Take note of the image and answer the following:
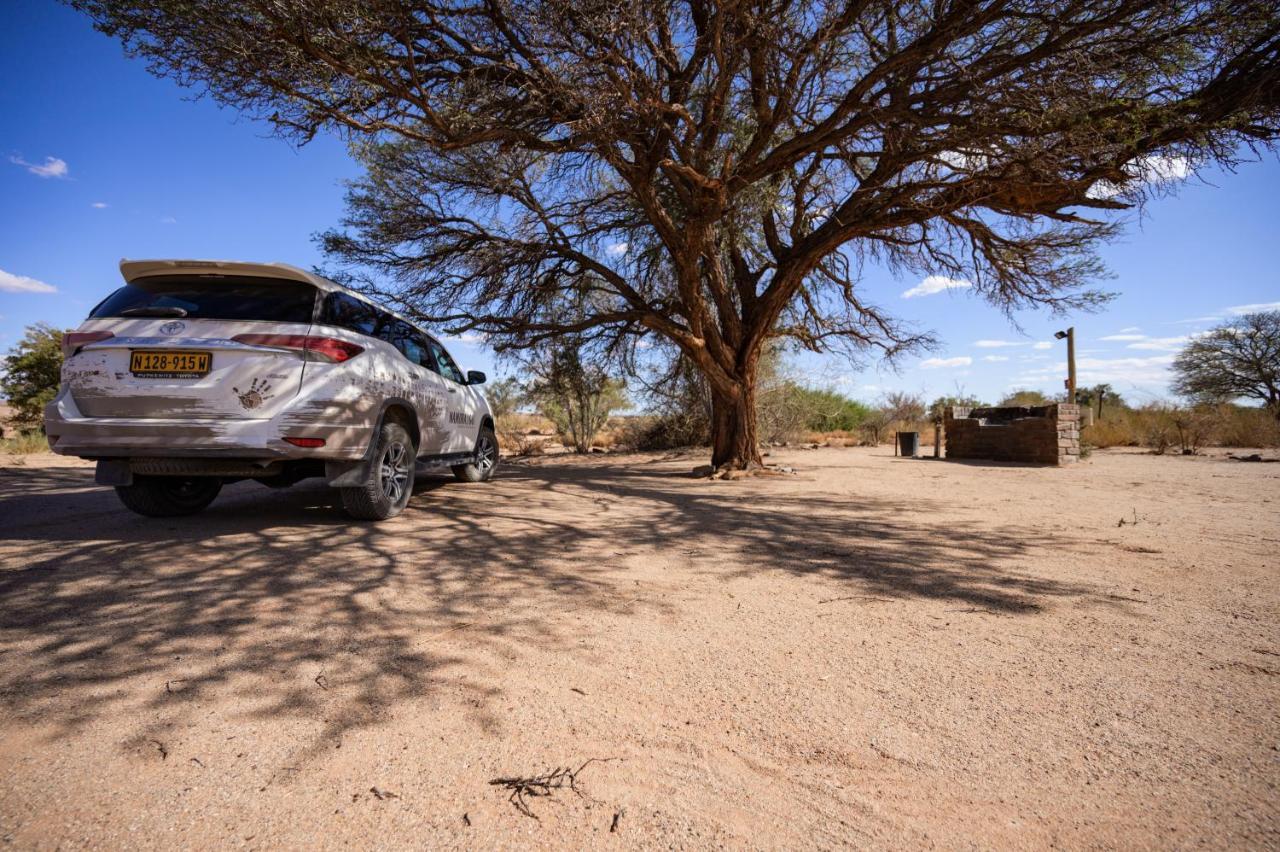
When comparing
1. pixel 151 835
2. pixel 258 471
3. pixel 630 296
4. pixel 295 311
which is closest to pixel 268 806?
pixel 151 835

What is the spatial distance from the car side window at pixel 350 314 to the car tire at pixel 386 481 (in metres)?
0.87

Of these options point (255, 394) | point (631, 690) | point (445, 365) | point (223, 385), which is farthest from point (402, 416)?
point (631, 690)

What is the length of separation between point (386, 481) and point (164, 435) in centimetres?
160

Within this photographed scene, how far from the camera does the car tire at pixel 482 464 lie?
8109 millimetres

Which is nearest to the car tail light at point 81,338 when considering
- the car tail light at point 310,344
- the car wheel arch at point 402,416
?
the car tail light at point 310,344

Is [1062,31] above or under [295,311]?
above

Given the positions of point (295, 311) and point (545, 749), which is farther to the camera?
point (295, 311)

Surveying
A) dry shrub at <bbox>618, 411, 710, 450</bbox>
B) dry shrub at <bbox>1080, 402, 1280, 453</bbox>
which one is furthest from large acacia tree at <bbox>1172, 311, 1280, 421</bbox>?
dry shrub at <bbox>618, 411, 710, 450</bbox>

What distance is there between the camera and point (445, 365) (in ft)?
23.6

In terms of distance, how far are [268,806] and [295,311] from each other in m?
3.76

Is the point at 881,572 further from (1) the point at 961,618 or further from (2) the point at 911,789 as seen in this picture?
(2) the point at 911,789

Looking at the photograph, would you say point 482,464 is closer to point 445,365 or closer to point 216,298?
point 445,365

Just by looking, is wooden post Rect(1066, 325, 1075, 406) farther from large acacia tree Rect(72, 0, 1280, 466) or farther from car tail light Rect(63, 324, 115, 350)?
car tail light Rect(63, 324, 115, 350)

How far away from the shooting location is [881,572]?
3861 mm
